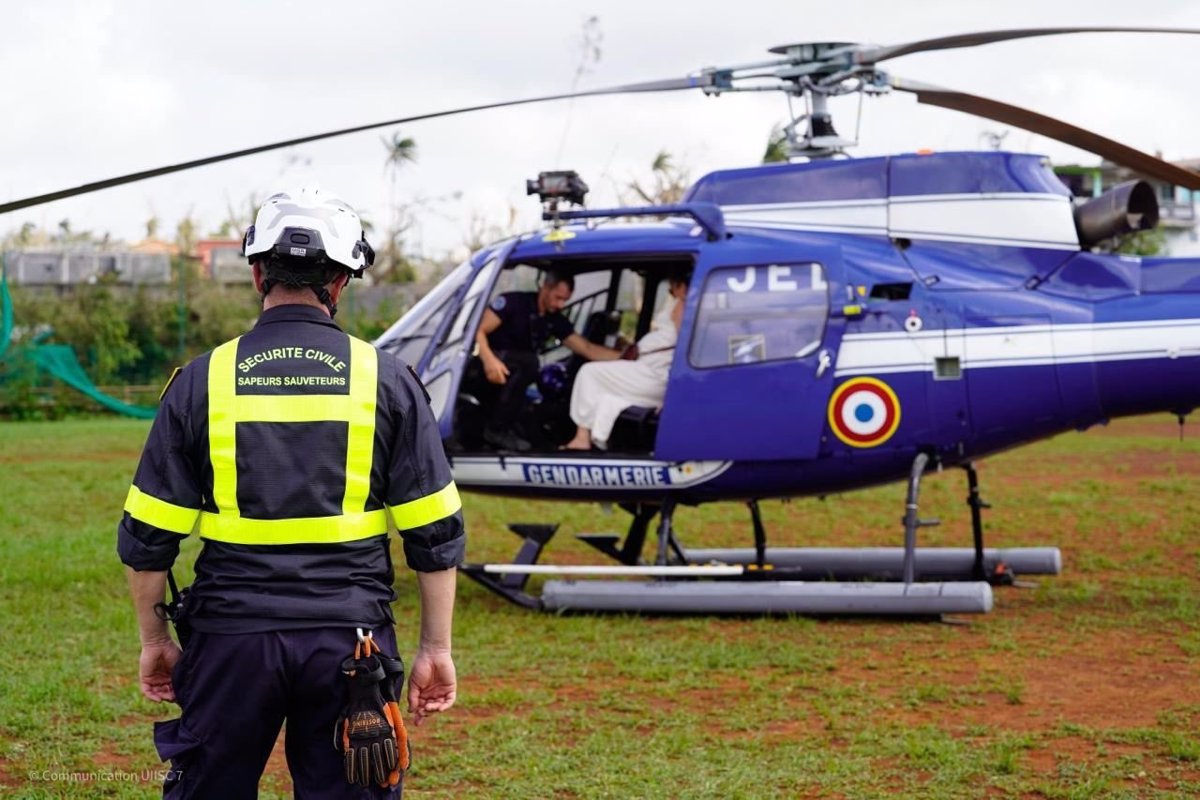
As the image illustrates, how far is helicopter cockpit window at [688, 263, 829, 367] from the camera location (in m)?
8.88

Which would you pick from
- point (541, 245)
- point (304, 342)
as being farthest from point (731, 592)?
point (304, 342)

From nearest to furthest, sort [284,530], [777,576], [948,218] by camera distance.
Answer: [284,530] → [948,218] → [777,576]

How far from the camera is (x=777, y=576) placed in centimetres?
1020

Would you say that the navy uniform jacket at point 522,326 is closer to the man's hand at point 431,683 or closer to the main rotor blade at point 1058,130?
the main rotor blade at point 1058,130

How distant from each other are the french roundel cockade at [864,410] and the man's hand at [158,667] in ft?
18.7

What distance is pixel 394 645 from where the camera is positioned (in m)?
3.63

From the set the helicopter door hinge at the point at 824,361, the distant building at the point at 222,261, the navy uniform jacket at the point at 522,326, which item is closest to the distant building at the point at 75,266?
the distant building at the point at 222,261

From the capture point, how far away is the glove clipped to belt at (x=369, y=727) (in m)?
3.38

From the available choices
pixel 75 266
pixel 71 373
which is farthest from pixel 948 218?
pixel 75 266

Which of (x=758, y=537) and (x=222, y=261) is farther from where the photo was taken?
(x=222, y=261)

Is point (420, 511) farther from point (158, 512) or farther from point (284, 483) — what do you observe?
point (158, 512)

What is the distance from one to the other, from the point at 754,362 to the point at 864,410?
0.71 m

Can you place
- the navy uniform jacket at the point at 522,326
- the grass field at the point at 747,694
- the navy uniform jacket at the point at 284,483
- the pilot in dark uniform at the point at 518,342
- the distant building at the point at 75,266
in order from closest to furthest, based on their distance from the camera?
the navy uniform jacket at the point at 284,483 < the grass field at the point at 747,694 < the pilot in dark uniform at the point at 518,342 < the navy uniform jacket at the point at 522,326 < the distant building at the point at 75,266

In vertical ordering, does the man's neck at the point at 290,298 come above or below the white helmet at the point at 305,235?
below
